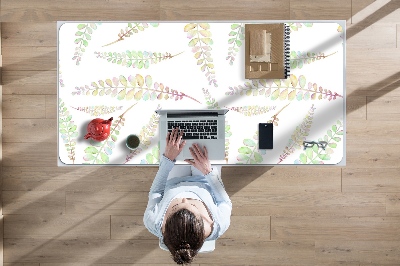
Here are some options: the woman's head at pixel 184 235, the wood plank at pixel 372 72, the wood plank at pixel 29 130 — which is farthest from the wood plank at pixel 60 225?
the wood plank at pixel 372 72

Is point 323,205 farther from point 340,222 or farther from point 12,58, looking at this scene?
point 12,58

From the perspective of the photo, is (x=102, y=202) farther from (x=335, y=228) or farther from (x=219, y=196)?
(x=335, y=228)

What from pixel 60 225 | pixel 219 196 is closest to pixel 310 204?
pixel 219 196

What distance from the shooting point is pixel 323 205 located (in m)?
2.47

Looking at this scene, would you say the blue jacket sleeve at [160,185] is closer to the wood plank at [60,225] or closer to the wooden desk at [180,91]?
the wooden desk at [180,91]

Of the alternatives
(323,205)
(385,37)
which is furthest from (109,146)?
(385,37)

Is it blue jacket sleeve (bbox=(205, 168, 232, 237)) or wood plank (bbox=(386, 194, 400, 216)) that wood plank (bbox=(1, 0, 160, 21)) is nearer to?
blue jacket sleeve (bbox=(205, 168, 232, 237))

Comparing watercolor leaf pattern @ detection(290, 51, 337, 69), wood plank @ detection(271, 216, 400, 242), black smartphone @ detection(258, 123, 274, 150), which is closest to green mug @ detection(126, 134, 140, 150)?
black smartphone @ detection(258, 123, 274, 150)

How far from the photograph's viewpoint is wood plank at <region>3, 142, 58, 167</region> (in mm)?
2467

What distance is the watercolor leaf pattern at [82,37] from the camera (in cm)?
199

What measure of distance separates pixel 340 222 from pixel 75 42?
1.79 m

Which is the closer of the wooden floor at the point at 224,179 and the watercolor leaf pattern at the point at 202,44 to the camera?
the watercolor leaf pattern at the point at 202,44

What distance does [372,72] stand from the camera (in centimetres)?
242

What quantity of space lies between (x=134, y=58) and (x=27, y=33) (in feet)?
2.81
